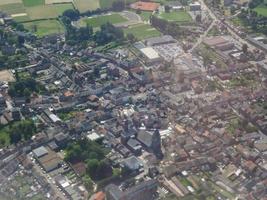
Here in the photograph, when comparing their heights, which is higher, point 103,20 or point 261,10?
point 261,10

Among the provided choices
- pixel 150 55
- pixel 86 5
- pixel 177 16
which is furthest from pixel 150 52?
pixel 86 5

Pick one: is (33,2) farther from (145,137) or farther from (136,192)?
(136,192)

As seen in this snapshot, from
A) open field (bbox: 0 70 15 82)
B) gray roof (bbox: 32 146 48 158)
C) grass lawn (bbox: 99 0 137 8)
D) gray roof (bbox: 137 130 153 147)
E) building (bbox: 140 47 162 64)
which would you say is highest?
grass lawn (bbox: 99 0 137 8)

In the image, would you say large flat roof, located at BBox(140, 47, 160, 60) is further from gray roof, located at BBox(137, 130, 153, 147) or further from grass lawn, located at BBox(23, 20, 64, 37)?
gray roof, located at BBox(137, 130, 153, 147)

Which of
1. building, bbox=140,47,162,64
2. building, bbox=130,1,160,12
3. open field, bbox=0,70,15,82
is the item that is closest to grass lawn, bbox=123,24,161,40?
building, bbox=140,47,162,64

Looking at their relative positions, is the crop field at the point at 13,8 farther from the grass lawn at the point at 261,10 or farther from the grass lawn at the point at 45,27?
the grass lawn at the point at 261,10
